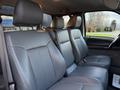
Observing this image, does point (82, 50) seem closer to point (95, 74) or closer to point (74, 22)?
point (74, 22)

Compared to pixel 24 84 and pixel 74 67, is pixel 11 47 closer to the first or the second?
pixel 24 84

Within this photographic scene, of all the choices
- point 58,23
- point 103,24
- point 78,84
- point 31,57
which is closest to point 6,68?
point 31,57

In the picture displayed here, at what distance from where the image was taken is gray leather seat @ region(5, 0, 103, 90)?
142 cm

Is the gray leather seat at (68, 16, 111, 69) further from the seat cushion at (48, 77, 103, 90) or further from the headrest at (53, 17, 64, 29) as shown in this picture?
the seat cushion at (48, 77, 103, 90)

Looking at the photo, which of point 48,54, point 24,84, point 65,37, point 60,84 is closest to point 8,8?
point 65,37

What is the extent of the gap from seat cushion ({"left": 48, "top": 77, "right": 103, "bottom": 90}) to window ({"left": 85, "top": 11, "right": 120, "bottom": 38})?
4.58ft

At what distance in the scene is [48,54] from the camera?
6.02 ft

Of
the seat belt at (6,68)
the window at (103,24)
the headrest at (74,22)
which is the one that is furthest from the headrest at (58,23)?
the seat belt at (6,68)

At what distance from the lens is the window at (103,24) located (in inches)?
122

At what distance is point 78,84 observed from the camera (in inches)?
71.7

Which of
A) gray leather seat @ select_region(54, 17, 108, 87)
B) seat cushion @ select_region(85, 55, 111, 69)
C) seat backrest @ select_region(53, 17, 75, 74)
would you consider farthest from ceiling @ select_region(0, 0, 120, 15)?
seat cushion @ select_region(85, 55, 111, 69)

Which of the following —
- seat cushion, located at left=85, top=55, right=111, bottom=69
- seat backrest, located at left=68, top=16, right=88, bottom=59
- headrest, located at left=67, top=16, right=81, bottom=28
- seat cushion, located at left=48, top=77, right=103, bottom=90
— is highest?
headrest, located at left=67, top=16, right=81, bottom=28

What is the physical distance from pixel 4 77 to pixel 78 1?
1624 millimetres

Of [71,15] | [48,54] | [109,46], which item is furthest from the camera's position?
[71,15]
